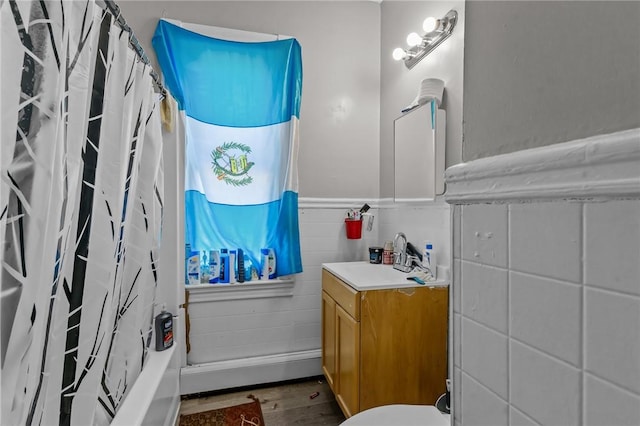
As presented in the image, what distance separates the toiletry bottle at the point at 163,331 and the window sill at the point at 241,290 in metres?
0.39

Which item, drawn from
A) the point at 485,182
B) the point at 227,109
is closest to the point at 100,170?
the point at 485,182

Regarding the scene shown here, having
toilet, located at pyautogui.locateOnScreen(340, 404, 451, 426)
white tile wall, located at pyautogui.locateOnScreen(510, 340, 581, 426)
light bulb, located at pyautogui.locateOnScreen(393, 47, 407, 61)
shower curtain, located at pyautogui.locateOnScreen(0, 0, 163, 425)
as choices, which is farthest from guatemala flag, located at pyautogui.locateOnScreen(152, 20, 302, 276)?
white tile wall, located at pyautogui.locateOnScreen(510, 340, 581, 426)

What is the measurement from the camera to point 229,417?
1729 mm

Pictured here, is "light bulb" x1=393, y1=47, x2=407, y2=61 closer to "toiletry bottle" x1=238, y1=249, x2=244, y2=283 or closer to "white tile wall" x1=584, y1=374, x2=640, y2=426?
"toiletry bottle" x1=238, y1=249, x2=244, y2=283

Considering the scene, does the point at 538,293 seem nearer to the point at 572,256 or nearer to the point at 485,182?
the point at 572,256

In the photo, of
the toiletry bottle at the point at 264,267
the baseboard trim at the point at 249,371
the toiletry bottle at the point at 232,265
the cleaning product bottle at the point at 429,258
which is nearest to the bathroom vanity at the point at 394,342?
the cleaning product bottle at the point at 429,258

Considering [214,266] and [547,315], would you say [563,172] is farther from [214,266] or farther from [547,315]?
[214,266]

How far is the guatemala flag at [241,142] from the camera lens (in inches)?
76.1

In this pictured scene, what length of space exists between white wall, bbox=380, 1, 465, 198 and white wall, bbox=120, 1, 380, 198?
88 millimetres

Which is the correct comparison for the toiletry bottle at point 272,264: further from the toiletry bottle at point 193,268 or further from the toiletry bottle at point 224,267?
the toiletry bottle at point 193,268

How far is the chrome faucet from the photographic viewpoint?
1830mm

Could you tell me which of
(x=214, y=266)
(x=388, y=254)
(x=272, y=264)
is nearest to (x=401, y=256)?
(x=388, y=254)

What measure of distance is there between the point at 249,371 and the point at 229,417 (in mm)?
306

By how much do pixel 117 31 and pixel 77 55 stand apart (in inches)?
10.3
